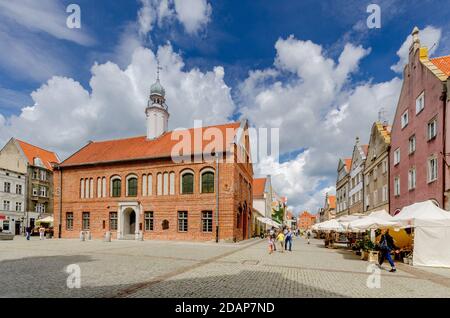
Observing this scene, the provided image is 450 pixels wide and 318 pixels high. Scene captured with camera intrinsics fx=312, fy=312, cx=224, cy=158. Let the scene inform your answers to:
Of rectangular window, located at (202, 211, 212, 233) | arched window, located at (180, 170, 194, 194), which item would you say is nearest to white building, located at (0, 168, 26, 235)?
arched window, located at (180, 170, 194, 194)

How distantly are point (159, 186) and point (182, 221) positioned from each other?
14.6ft

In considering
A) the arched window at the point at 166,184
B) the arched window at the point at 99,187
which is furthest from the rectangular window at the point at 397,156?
the arched window at the point at 99,187

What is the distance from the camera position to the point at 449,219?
1438 centimetres

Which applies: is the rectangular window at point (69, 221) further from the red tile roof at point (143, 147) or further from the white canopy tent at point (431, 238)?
the white canopy tent at point (431, 238)

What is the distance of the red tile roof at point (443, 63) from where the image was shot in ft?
67.2

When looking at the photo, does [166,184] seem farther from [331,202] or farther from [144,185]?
[331,202]

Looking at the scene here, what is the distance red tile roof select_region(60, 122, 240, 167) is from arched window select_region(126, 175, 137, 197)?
2.14 metres

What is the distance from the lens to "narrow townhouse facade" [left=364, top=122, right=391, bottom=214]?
29242 millimetres

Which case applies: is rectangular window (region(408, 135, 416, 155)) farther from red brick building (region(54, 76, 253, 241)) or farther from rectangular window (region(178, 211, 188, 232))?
rectangular window (region(178, 211, 188, 232))

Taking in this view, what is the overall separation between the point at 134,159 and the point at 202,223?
Answer: 10282mm

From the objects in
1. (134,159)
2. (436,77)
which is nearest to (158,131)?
(134,159)

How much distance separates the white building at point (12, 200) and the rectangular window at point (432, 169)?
167 feet

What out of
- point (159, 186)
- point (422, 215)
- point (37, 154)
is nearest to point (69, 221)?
point (159, 186)
